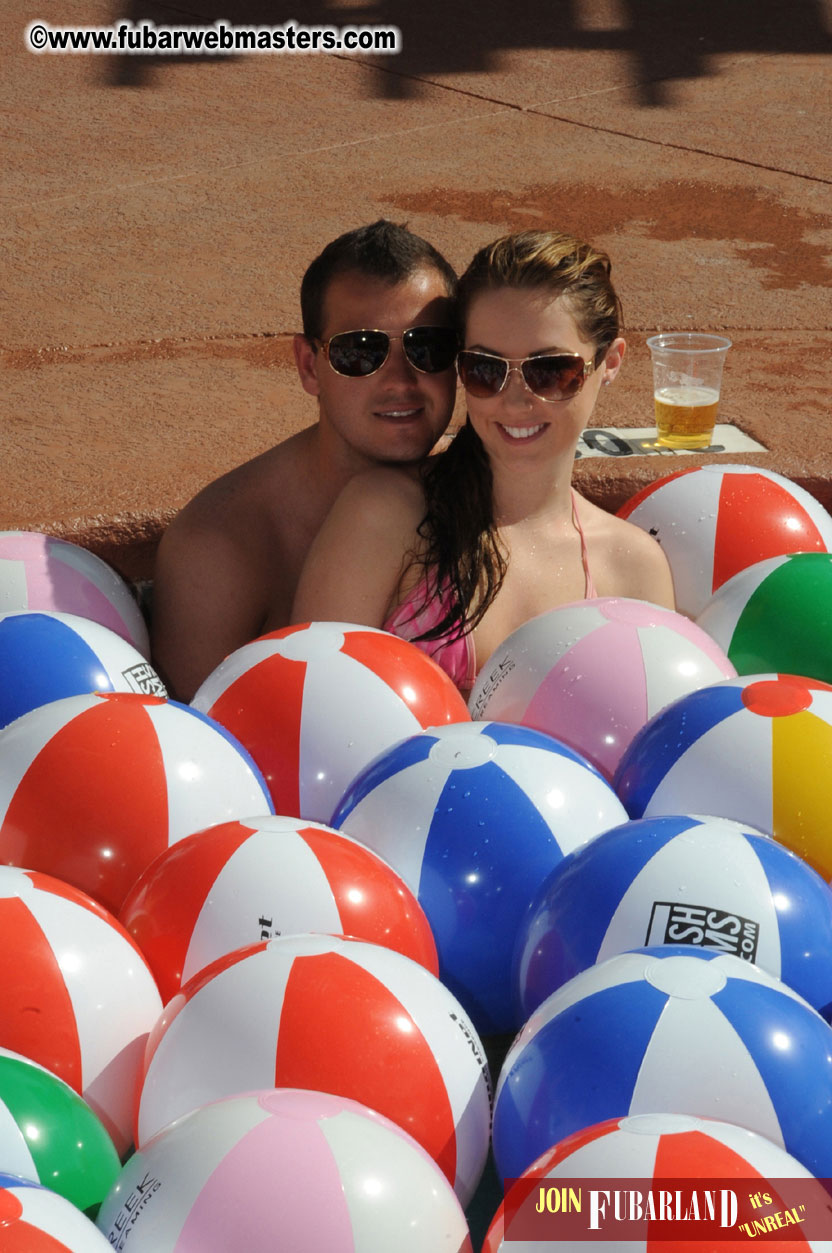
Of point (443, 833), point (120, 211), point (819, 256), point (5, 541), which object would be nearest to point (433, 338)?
point (5, 541)

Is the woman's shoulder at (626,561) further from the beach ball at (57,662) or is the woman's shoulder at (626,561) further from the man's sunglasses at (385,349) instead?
the beach ball at (57,662)

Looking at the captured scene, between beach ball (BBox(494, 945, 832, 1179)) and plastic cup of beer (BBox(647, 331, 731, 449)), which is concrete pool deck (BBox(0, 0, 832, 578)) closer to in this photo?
plastic cup of beer (BBox(647, 331, 731, 449))

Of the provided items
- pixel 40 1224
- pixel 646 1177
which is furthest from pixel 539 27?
pixel 40 1224

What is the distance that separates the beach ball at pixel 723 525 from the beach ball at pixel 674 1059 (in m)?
1.90

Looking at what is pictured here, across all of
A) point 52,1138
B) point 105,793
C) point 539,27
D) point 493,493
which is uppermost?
point 539,27

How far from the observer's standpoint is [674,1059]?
6.40 ft

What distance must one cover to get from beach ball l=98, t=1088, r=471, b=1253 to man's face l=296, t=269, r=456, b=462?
7.03ft

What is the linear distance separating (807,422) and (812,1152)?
3607 millimetres

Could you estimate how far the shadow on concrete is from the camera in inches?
388

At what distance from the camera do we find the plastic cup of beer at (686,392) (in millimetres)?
4887

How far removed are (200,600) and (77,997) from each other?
1.93m

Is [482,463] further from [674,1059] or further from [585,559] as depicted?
[674,1059]

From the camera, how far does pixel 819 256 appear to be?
6.90 m

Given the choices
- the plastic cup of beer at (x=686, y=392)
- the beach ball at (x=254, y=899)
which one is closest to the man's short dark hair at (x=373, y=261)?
the plastic cup of beer at (x=686, y=392)
